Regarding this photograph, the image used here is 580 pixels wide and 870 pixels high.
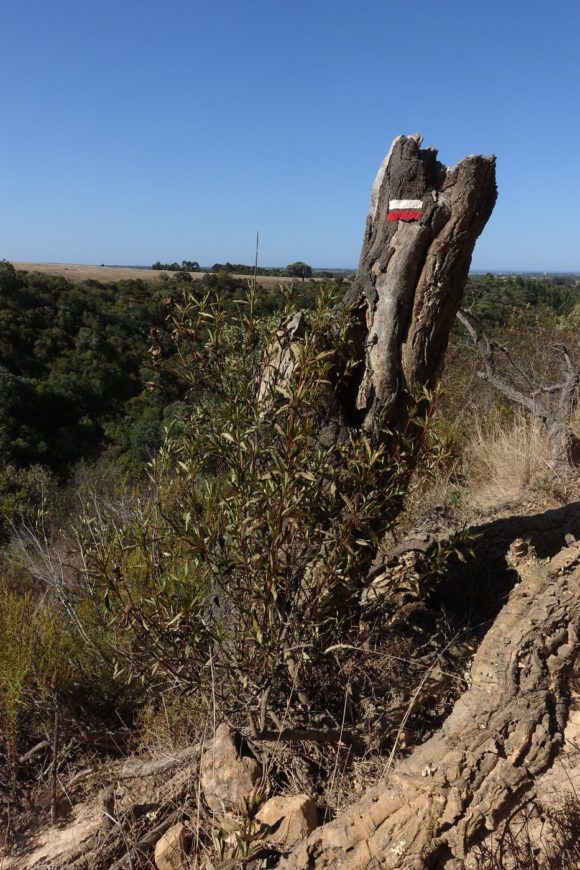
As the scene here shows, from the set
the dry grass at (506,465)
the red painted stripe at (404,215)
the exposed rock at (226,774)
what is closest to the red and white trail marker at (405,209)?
the red painted stripe at (404,215)

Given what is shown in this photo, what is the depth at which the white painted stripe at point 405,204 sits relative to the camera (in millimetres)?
2594

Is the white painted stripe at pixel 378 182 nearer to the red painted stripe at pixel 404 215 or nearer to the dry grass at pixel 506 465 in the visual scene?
the red painted stripe at pixel 404 215

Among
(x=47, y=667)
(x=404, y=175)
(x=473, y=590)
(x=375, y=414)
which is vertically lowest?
(x=47, y=667)

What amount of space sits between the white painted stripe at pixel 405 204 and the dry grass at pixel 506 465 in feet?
9.65

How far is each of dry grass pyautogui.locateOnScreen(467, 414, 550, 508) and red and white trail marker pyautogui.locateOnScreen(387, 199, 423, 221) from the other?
2.92 metres

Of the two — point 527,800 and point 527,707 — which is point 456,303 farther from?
point 527,800

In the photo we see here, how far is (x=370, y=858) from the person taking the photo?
5.19 ft

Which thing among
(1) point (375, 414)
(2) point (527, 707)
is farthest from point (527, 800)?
(1) point (375, 414)

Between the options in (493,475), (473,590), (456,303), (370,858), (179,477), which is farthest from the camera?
(493,475)

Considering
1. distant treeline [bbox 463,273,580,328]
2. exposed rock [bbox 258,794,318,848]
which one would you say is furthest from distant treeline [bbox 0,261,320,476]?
exposed rock [bbox 258,794,318,848]

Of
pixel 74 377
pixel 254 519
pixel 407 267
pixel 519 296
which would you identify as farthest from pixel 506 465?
pixel 74 377

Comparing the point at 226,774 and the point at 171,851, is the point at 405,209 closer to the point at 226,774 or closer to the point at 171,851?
the point at 226,774

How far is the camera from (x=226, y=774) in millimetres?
2049

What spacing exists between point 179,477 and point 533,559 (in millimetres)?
1597
